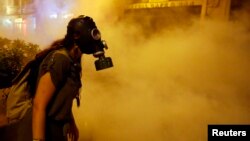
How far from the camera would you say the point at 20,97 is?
7.23 ft

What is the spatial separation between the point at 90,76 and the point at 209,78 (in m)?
2.22

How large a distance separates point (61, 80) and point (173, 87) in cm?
383

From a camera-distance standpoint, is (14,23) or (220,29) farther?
(14,23)

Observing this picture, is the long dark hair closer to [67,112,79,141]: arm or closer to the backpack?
the backpack

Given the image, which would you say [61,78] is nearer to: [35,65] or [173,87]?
[35,65]

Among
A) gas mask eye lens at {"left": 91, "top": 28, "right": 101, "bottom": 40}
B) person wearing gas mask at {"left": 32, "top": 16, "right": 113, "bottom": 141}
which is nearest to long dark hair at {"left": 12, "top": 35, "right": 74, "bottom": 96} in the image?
person wearing gas mask at {"left": 32, "top": 16, "right": 113, "bottom": 141}

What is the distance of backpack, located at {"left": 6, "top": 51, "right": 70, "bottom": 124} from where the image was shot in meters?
2.20

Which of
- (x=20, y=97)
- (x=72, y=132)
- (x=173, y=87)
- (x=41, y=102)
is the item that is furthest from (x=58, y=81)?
(x=173, y=87)

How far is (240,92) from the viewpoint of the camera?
554 centimetres

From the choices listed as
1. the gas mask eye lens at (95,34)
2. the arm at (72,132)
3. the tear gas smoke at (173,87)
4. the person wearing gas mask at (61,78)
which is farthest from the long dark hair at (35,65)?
the tear gas smoke at (173,87)

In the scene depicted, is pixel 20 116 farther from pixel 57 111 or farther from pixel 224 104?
pixel 224 104

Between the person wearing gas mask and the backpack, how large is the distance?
11 centimetres

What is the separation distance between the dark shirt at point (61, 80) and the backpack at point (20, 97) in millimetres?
129

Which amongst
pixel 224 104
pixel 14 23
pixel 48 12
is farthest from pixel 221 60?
pixel 14 23
